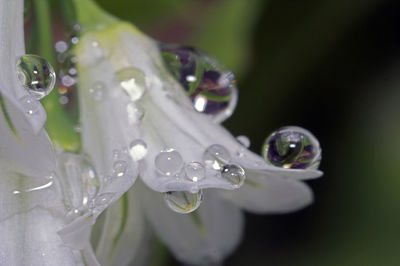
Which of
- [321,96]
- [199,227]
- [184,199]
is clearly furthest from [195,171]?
[321,96]

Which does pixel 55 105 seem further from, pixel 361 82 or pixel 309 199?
pixel 361 82

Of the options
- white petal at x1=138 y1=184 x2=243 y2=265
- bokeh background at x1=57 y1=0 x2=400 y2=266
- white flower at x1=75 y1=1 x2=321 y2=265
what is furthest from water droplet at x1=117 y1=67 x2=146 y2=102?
bokeh background at x1=57 y1=0 x2=400 y2=266

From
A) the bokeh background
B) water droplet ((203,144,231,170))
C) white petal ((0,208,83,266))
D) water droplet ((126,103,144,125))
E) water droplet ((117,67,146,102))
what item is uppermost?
water droplet ((203,144,231,170))

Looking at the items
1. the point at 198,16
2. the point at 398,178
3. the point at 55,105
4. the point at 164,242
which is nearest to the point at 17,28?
the point at 55,105

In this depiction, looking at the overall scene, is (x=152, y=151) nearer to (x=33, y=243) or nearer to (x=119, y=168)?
(x=119, y=168)

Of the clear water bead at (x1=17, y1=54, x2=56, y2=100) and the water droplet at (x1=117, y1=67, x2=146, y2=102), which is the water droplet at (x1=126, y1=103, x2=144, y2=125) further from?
the clear water bead at (x1=17, y1=54, x2=56, y2=100)

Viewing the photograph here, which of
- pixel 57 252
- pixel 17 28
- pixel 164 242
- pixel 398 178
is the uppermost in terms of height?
pixel 17 28

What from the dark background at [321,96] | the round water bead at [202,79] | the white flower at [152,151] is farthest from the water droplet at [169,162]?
the dark background at [321,96]
